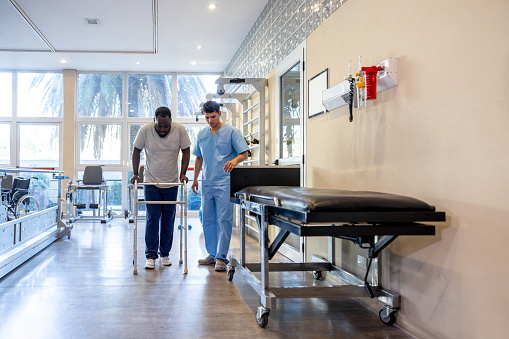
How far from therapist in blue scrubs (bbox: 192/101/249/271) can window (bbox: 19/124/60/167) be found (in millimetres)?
6160

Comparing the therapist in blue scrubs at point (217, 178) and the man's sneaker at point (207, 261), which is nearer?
the therapist in blue scrubs at point (217, 178)

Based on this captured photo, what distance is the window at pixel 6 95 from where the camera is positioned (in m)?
8.96

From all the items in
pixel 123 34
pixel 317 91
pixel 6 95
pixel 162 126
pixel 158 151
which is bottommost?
pixel 158 151

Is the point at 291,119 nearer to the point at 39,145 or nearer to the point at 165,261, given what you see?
the point at 165,261

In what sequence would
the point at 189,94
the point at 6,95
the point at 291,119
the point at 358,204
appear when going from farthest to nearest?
the point at 189,94 < the point at 6,95 < the point at 291,119 < the point at 358,204

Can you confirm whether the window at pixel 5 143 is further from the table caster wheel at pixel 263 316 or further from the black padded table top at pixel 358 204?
the black padded table top at pixel 358 204

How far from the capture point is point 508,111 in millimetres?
1612

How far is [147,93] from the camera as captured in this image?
923 cm

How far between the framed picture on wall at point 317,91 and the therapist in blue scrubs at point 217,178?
0.67m

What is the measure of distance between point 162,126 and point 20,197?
266 centimetres

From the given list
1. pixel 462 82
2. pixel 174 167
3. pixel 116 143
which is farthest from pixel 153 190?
pixel 116 143

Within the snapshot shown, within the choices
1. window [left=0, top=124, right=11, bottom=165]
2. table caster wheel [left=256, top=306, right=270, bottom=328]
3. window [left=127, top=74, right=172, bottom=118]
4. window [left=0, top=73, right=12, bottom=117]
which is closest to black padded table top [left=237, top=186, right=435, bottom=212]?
table caster wheel [left=256, top=306, right=270, bottom=328]

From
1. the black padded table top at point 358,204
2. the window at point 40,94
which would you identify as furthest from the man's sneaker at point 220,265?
the window at point 40,94

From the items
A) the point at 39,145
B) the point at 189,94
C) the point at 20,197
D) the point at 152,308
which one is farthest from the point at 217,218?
the point at 39,145
